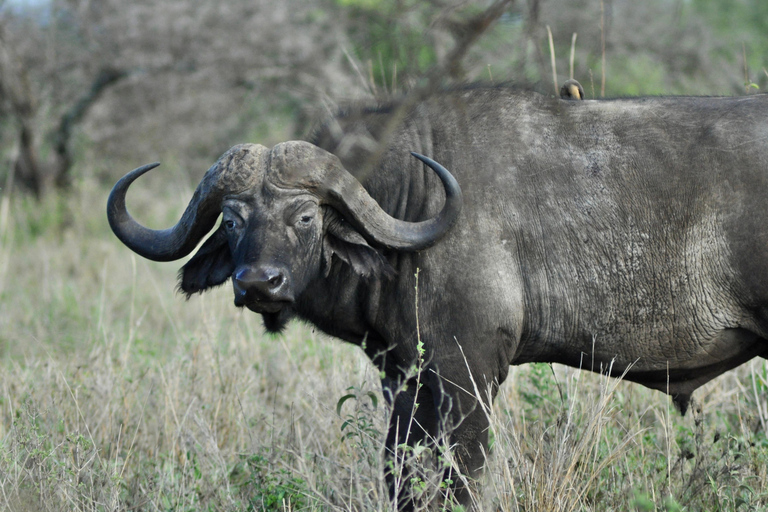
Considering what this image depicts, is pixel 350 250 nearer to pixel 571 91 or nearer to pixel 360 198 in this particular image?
pixel 360 198

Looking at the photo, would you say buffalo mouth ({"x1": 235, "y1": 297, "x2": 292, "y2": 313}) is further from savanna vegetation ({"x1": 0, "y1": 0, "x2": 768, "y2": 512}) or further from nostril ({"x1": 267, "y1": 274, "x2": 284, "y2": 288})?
savanna vegetation ({"x1": 0, "y1": 0, "x2": 768, "y2": 512})

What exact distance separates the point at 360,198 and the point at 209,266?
2.94 ft

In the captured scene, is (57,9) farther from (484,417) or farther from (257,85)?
(484,417)

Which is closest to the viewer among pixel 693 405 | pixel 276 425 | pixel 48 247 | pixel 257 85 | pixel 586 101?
pixel 586 101

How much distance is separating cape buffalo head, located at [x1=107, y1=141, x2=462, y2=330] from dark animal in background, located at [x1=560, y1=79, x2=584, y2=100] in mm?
981

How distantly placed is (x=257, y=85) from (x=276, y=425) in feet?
32.5

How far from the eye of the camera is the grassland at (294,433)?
337 centimetres

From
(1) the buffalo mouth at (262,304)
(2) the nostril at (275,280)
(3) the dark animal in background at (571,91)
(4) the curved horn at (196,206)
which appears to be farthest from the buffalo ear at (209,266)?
(3) the dark animal in background at (571,91)

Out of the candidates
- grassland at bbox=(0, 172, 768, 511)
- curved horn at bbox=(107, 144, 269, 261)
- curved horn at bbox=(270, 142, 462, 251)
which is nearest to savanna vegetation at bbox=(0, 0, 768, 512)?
grassland at bbox=(0, 172, 768, 511)

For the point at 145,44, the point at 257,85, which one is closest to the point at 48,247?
the point at 145,44

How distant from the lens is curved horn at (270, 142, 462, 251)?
132 inches

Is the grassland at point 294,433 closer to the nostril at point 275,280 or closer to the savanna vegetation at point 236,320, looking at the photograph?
the savanna vegetation at point 236,320

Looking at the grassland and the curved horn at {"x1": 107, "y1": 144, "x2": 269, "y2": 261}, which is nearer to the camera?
the grassland

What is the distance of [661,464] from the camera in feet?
12.7
